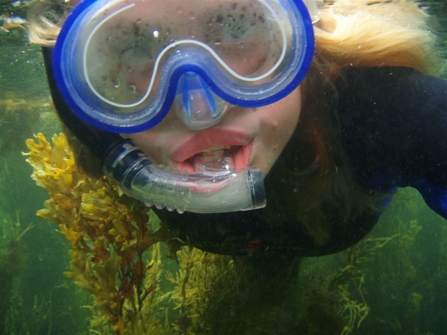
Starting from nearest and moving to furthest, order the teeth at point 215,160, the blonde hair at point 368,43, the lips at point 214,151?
the lips at point 214,151
the teeth at point 215,160
the blonde hair at point 368,43

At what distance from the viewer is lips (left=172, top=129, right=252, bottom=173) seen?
2080mm

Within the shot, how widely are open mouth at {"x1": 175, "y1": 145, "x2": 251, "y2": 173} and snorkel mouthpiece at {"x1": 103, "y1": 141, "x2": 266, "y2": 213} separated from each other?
42mm

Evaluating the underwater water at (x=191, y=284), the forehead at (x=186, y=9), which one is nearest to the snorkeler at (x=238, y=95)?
the forehead at (x=186, y=9)

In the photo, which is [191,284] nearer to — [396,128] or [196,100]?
[396,128]

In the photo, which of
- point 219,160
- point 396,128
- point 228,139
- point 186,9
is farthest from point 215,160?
point 396,128

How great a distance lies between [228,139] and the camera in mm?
2098

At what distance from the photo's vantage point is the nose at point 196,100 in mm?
1976

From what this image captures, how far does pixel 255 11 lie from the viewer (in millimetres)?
2078

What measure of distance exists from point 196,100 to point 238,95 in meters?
0.22

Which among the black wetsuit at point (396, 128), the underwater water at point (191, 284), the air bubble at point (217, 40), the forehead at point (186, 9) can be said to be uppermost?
the forehead at point (186, 9)

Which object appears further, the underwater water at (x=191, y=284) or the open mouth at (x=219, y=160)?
the underwater water at (x=191, y=284)

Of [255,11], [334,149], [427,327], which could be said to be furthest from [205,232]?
[427,327]

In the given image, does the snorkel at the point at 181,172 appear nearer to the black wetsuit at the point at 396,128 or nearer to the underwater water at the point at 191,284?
the black wetsuit at the point at 396,128

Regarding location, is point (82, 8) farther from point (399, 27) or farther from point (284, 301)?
point (284, 301)
